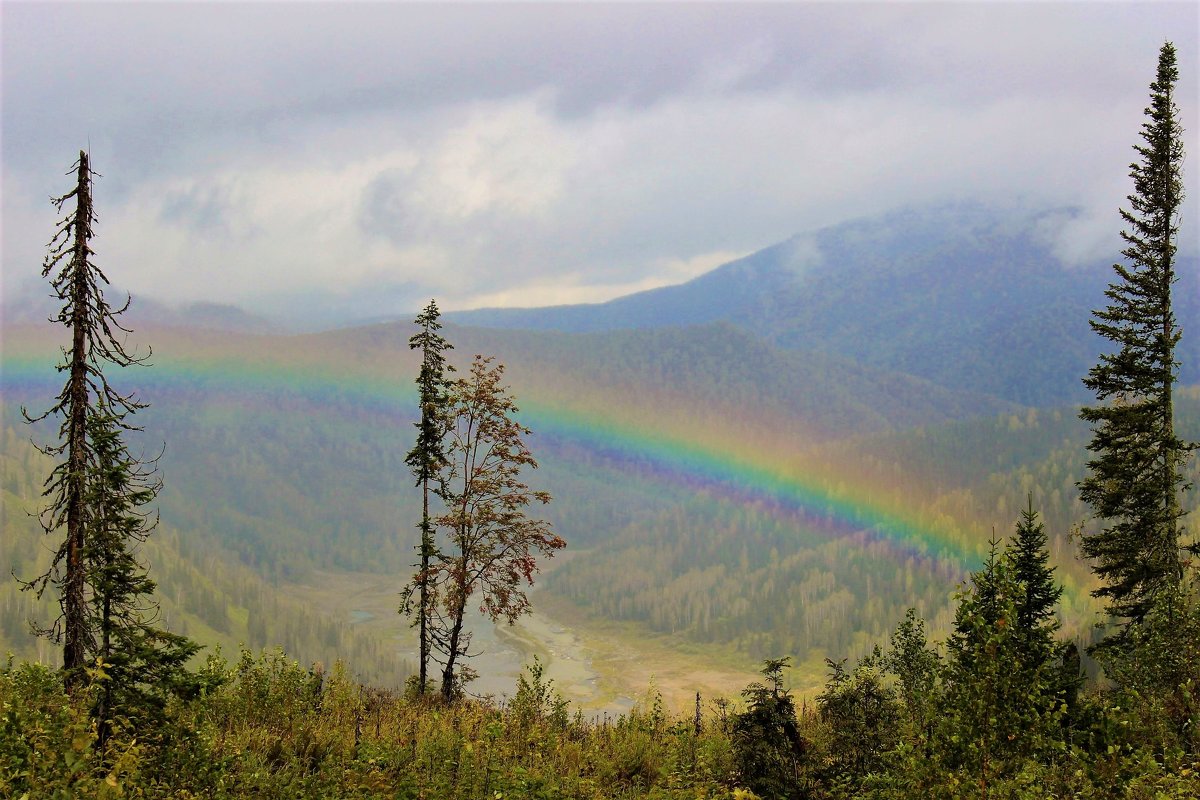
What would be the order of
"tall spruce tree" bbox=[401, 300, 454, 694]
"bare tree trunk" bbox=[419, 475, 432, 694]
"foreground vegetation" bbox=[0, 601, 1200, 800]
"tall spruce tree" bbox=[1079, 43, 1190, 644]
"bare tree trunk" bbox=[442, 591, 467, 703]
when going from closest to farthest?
1. "foreground vegetation" bbox=[0, 601, 1200, 800]
2. "tall spruce tree" bbox=[1079, 43, 1190, 644]
3. "bare tree trunk" bbox=[442, 591, 467, 703]
4. "bare tree trunk" bbox=[419, 475, 432, 694]
5. "tall spruce tree" bbox=[401, 300, 454, 694]

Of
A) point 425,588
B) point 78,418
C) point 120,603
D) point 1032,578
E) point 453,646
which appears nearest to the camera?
point 120,603

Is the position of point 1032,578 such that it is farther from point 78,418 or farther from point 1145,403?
point 78,418

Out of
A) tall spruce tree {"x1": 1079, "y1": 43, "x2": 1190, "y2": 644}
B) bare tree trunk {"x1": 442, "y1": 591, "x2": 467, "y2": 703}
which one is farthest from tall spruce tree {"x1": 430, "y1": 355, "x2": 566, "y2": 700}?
tall spruce tree {"x1": 1079, "y1": 43, "x2": 1190, "y2": 644}

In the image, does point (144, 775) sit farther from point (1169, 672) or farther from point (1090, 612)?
point (1090, 612)

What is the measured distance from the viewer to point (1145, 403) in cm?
2661

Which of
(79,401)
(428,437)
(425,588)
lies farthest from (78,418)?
(428,437)

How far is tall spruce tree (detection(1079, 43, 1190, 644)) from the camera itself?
86.5 ft

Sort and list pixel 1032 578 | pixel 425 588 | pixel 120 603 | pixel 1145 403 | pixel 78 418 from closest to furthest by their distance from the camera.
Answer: pixel 120 603 → pixel 78 418 → pixel 1032 578 → pixel 1145 403 → pixel 425 588

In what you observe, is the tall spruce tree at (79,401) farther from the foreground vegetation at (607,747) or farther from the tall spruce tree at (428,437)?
the tall spruce tree at (428,437)

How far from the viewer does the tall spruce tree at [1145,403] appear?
2636cm

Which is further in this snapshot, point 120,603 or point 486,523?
point 486,523

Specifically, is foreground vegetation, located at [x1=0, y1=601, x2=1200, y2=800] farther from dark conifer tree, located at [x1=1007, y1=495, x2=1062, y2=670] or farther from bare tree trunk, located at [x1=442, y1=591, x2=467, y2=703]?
bare tree trunk, located at [x1=442, y1=591, x2=467, y2=703]

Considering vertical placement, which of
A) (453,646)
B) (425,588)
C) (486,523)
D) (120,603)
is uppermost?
(120,603)

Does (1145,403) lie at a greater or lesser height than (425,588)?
greater
